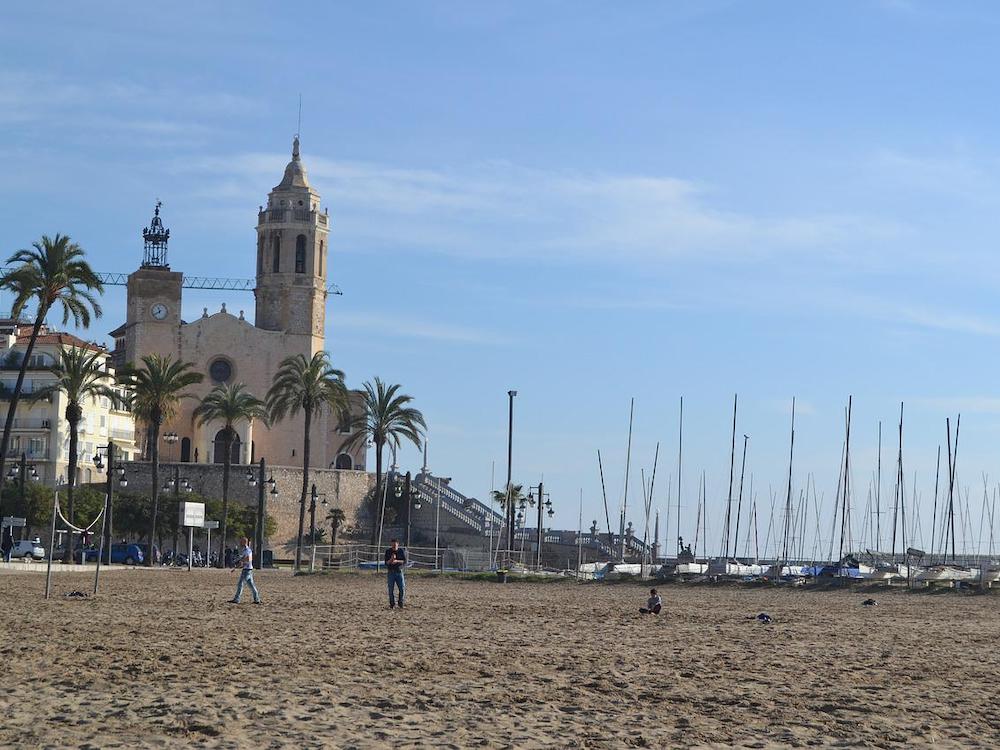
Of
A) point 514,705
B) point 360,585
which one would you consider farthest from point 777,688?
point 360,585

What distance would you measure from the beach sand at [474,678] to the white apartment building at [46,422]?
6971 cm

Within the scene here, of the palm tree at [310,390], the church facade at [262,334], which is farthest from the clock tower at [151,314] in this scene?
the palm tree at [310,390]

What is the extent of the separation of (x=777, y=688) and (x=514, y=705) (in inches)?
135

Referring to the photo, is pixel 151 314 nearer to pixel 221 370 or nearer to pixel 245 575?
pixel 221 370

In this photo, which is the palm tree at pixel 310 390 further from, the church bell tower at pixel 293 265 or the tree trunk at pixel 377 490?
the church bell tower at pixel 293 265

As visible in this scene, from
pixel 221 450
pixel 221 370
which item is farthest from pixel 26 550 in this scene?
pixel 221 370

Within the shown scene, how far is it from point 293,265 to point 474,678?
97176 millimetres

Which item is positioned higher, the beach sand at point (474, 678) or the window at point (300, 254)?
the window at point (300, 254)

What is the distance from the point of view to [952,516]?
76250 millimetres

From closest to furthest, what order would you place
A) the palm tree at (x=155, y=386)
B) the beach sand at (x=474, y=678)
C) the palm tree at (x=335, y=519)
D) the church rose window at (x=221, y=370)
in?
1. the beach sand at (x=474, y=678)
2. the palm tree at (x=155, y=386)
3. the palm tree at (x=335, y=519)
4. the church rose window at (x=221, y=370)

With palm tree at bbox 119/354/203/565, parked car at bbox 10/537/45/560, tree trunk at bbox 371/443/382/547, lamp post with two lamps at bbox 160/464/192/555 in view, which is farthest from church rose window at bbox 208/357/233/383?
palm tree at bbox 119/354/203/565

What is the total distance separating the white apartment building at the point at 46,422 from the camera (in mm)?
99250

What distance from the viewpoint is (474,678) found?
1800 cm

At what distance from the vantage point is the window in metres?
114
